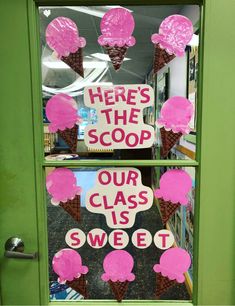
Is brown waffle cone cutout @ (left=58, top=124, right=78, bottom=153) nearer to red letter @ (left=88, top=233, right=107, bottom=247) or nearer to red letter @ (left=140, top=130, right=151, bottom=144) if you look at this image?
red letter @ (left=140, top=130, right=151, bottom=144)

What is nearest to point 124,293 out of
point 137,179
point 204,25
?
point 137,179

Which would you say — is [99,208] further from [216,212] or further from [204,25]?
[204,25]

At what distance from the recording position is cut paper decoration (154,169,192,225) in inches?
39.3

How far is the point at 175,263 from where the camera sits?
103 centimetres

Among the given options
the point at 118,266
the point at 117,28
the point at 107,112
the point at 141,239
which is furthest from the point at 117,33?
the point at 118,266

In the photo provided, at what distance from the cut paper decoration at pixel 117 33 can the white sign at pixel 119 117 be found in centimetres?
10

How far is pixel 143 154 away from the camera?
1008 mm

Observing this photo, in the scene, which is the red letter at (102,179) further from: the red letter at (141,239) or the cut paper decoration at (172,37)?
the cut paper decoration at (172,37)

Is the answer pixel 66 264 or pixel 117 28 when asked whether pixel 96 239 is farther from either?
pixel 117 28

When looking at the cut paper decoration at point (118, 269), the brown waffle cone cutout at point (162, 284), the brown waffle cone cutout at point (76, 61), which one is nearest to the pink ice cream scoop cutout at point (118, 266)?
the cut paper decoration at point (118, 269)

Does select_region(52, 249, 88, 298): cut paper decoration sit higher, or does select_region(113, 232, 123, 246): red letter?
select_region(113, 232, 123, 246): red letter

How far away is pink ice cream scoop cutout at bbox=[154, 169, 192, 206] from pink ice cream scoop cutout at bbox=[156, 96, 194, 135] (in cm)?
15

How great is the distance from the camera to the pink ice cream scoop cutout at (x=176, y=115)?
3.17 feet

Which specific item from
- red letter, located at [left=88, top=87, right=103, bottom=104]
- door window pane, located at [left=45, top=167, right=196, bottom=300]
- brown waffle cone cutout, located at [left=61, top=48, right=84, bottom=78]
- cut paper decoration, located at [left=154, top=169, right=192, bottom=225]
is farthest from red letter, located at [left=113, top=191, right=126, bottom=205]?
brown waffle cone cutout, located at [left=61, top=48, right=84, bottom=78]
